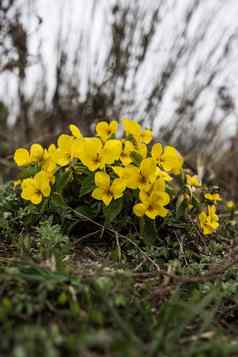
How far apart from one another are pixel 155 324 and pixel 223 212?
1632 millimetres

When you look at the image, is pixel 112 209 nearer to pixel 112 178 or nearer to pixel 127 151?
pixel 112 178

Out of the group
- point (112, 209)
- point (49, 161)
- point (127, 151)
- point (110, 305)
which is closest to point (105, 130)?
point (127, 151)

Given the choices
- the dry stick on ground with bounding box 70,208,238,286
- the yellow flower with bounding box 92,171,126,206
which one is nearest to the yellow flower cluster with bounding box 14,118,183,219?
the yellow flower with bounding box 92,171,126,206

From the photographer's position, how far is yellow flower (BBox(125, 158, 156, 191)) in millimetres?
1300

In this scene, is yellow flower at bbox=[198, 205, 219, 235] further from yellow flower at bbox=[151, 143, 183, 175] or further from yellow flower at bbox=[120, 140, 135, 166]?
yellow flower at bbox=[120, 140, 135, 166]

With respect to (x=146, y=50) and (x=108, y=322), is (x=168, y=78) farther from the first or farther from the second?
(x=108, y=322)

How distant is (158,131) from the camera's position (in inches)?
152

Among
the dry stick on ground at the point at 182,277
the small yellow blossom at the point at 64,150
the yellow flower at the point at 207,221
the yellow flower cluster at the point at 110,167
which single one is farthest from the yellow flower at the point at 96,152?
the yellow flower at the point at 207,221

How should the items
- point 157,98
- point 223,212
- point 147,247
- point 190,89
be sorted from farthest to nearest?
point 190,89 → point 157,98 → point 223,212 → point 147,247

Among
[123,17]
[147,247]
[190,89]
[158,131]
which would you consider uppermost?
[123,17]

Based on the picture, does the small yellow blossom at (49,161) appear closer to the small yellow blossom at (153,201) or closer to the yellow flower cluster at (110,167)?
the yellow flower cluster at (110,167)

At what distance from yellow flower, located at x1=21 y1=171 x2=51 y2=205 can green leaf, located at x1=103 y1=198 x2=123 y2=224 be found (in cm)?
24

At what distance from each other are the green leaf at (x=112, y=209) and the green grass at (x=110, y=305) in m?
0.11

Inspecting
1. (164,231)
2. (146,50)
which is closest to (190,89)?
(146,50)
